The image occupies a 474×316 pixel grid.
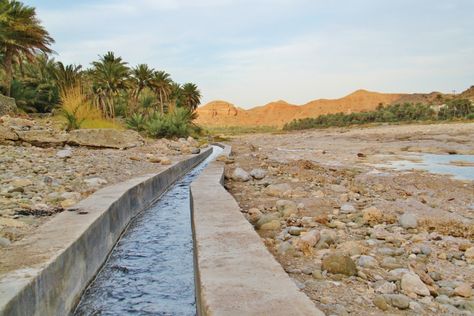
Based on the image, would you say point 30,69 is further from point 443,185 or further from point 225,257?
point 225,257

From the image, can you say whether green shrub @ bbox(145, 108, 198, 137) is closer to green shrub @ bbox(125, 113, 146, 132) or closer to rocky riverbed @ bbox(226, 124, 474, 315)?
green shrub @ bbox(125, 113, 146, 132)

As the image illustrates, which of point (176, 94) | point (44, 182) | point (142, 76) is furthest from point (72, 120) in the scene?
point (176, 94)

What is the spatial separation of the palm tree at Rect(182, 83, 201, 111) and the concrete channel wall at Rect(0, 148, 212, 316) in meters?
50.5

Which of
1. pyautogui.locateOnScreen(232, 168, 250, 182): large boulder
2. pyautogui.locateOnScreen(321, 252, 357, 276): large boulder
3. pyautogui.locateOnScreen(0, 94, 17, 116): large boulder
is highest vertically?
pyautogui.locateOnScreen(0, 94, 17, 116): large boulder

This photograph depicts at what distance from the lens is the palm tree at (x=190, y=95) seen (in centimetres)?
5534

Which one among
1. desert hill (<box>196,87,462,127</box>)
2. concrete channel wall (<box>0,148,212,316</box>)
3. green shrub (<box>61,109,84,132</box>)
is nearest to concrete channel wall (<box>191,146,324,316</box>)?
concrete channel wall (<box>0,148,212,316</box>)

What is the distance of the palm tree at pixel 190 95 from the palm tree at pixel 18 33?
1278 inches

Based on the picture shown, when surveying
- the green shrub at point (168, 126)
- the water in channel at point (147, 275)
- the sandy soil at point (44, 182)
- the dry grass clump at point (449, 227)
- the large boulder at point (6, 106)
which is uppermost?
the large boulder at point (6, 106)

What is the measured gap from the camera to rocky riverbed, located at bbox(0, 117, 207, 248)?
4551mm

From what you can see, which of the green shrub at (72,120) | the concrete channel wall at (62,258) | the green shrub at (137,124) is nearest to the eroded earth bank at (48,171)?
the concrete channel wall at (62,258)

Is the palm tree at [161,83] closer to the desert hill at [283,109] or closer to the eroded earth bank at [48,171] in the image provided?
the eroded earth bank at [48,171]

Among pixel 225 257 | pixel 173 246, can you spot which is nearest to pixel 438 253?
pixel 225 257

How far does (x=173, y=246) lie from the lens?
191 inches

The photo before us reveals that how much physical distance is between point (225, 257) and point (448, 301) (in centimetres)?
152
